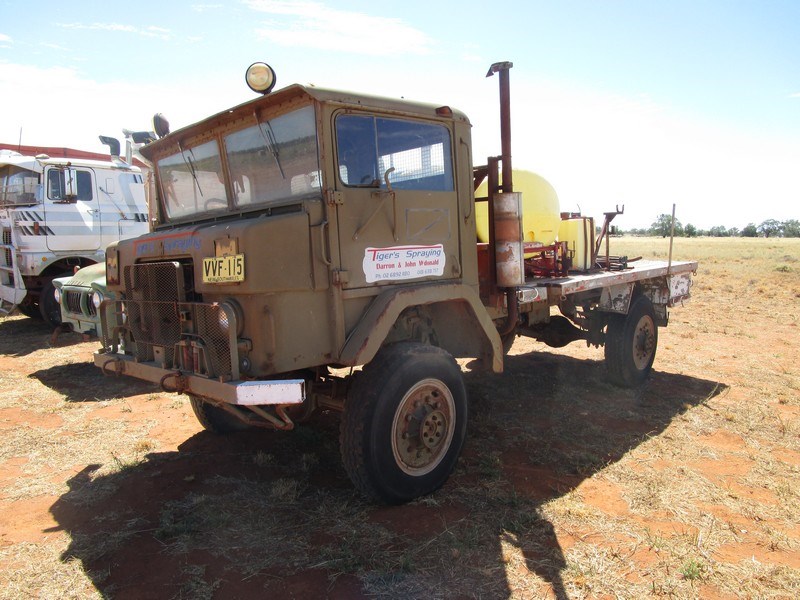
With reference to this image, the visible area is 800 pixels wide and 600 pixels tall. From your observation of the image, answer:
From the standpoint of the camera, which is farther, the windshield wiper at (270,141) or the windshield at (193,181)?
the windshield at (193,181)

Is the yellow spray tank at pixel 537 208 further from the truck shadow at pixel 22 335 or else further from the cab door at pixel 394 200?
the truck shadow at pixel 22 335

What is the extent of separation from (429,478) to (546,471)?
3.45 feet

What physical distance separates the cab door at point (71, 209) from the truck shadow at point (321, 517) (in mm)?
6914

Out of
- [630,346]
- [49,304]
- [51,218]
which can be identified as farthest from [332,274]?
[49,304]

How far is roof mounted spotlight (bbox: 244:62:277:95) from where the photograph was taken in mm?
3781

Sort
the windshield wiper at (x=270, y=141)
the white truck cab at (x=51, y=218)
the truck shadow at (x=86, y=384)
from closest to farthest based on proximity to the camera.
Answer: the windshield wiper at (x=270, y=141) < the truck shadow at (x=86, y=384) < the white truck cab at (x=51, y=218)

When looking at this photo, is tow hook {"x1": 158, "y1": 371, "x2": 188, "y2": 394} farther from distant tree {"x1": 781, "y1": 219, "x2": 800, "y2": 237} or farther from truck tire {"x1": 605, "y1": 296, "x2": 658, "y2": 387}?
distant tree {"x1": 781, "y1": 219, "x2": 800, "y2": 237}

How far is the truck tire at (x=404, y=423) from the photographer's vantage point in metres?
3.70

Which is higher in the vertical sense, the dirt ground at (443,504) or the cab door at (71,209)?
the cab door at (71,209)

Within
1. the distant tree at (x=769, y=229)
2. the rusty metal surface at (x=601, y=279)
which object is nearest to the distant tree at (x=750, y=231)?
the distant tree at (x=769, y=229)

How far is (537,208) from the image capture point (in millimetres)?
6012

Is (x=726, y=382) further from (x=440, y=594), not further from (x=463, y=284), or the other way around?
(x=440, y=594)

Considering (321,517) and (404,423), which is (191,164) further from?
(321,517)

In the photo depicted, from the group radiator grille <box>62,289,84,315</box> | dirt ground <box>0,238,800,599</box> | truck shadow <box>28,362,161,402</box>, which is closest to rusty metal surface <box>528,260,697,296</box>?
dirt ground <box>0,238,800,599</box>
